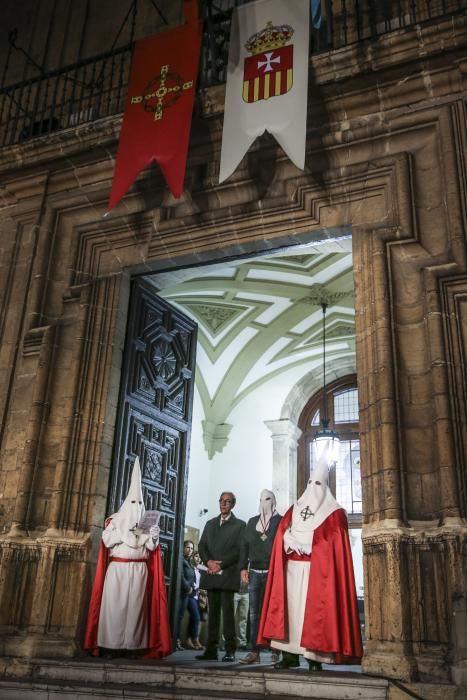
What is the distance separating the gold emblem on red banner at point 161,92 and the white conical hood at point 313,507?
3.72m

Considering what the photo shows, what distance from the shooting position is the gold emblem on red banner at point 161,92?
6.68 m

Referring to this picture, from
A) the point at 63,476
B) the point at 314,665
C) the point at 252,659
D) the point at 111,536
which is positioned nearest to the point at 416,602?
the point at 314,665

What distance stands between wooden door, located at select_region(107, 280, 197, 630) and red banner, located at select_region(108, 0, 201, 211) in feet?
4.06

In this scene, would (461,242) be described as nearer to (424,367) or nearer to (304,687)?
(424,367)

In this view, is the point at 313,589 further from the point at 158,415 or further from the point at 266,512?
the point at 158,415

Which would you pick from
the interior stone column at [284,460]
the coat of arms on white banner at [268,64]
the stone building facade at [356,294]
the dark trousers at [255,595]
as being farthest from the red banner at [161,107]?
the interior stone column at [284,460]

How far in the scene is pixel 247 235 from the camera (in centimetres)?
651

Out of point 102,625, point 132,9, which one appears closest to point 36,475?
point 102,625

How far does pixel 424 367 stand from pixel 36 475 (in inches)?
138

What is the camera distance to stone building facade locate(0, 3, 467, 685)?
15.8ft

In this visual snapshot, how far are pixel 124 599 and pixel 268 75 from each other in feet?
15.3

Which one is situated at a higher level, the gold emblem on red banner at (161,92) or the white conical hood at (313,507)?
the gold emblem on red banner at (161,92)

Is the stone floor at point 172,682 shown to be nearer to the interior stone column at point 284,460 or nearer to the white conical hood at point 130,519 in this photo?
the white conical hood at point 130,519

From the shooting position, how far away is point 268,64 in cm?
640
